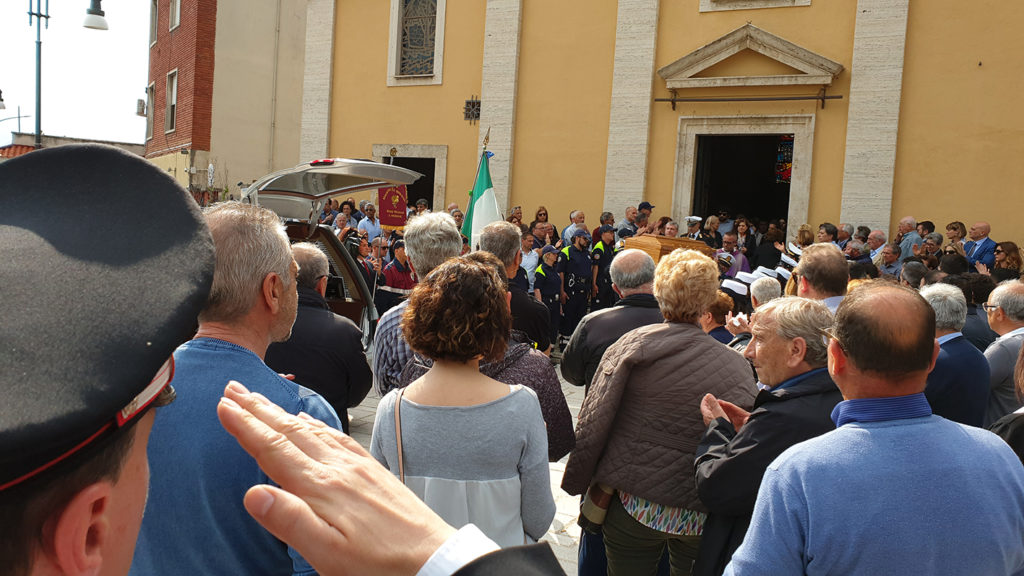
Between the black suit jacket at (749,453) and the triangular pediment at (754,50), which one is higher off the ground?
the triangular pediment at (754,50)

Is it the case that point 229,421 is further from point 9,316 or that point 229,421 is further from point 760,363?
point 760,363

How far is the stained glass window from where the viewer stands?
19.7 m

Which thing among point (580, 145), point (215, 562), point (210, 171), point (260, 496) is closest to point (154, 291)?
point (260, 496)

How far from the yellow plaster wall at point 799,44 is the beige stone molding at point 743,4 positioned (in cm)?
8

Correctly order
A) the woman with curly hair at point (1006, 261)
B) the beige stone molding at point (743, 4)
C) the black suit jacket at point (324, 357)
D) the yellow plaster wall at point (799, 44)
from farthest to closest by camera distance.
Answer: the beige stone molding at point (743, 4), the yellow plaster wall at point (799, 44), the woman with curly hair at point (1006, 261), the black suit jacket at point (324, 357)

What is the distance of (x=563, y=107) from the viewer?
17812 millimetres

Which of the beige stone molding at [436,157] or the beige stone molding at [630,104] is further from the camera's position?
the beige stone molding at [436,157]

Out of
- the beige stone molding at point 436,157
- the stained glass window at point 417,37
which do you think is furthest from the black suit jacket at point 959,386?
the stained glass window at point 417,37

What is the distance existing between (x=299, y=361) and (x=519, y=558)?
302 cm

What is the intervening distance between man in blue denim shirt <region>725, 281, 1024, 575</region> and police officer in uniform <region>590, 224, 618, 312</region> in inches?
453

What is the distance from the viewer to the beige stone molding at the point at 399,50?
758 inches

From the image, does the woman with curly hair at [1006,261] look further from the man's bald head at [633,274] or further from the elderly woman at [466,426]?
the elderly woman at [466,426]

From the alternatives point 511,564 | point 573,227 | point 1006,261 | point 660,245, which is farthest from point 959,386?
point 573,227

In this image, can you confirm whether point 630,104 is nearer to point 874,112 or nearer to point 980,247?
point 874,112
